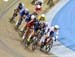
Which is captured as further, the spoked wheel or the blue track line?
the blue track line

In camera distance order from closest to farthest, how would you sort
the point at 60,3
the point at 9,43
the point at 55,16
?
1. the point at 9,43
2. the point at 55,16
3. the point at 60,3

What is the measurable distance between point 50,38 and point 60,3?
6.45m

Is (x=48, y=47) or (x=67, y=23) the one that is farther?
(x=67, y=23)

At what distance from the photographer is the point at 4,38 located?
14.8m

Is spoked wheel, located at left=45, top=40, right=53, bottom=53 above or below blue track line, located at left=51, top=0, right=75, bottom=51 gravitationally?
below

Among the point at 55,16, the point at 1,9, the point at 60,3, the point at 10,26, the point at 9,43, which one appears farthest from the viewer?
the point at 60,3

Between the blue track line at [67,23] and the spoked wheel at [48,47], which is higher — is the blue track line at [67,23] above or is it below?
above

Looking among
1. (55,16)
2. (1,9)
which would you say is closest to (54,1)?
(55,16)

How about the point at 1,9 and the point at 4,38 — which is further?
the point at 1,9

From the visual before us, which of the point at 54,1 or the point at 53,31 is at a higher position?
the point at 54,1

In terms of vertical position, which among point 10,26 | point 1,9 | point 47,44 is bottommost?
point 47,44

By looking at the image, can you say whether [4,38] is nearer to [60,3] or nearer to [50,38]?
[50,38]

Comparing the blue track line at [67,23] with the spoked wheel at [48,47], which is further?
the blue track line at [67,23]

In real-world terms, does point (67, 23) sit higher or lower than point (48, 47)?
higher
